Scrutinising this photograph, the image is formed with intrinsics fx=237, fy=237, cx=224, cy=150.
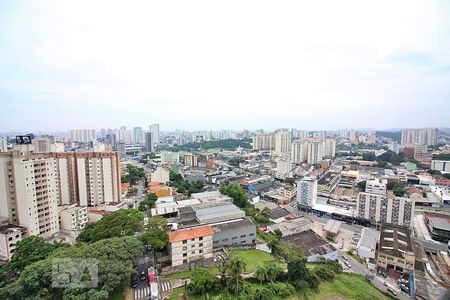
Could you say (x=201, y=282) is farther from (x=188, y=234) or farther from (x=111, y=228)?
(x=111, y=228)

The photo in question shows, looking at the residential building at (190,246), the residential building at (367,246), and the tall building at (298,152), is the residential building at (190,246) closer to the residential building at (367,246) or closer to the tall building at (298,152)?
the residential building at (367,246)

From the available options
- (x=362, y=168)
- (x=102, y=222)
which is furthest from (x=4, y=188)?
(x=362, y=168)

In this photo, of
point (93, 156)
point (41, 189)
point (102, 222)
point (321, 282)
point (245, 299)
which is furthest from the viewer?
point (93, 156)

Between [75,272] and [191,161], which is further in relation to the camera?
[191,161]

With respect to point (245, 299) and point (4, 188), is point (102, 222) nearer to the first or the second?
point (4, 188)

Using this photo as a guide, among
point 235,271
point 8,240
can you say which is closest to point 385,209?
point 235,271

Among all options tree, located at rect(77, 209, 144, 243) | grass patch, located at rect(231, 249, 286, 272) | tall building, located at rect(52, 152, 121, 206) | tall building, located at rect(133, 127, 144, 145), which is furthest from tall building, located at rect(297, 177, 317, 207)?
tall building, located at rect(133, 127, 144, 145)

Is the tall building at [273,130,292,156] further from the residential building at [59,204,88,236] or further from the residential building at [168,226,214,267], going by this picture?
the residential building at [168,226,214,267]
